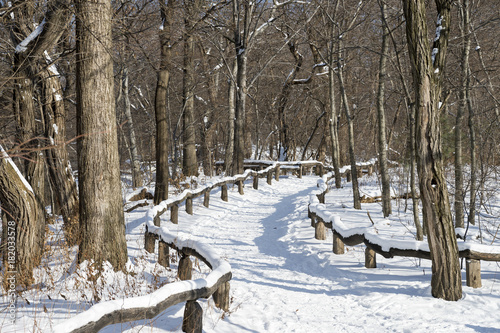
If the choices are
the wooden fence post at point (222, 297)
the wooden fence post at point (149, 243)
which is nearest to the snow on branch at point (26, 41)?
the wooden fence post at point (149, 243)

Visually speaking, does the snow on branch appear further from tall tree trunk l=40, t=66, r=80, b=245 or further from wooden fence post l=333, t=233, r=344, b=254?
wooden fence post l=333, t=233, r=344, b=254

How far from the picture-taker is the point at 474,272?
559 centimetres

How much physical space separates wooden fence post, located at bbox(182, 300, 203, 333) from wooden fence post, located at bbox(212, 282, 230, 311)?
75 centimetres

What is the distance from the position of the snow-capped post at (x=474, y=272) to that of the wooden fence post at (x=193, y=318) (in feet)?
12.7

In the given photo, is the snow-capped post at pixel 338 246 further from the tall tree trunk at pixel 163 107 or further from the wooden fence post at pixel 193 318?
the tall tree trunk at pixel 163 107

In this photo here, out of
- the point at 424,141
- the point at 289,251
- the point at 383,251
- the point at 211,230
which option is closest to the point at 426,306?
the point at 383,251

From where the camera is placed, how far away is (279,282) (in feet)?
21.4

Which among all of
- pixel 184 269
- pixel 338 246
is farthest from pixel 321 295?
pixel 338 246

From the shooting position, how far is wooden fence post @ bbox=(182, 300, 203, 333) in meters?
4.25

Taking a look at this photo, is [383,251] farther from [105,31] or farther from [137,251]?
[105,31]

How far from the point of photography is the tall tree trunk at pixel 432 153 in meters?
5.23

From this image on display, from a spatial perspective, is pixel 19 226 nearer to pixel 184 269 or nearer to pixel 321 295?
pixel 184 269

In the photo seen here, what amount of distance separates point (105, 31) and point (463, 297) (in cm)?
644

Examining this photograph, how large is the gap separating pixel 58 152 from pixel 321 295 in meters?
6.19
